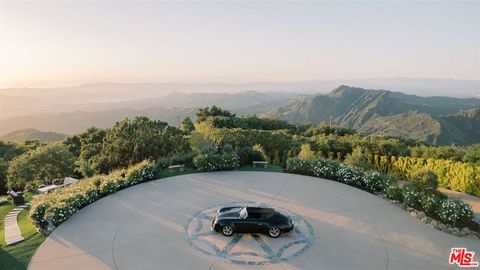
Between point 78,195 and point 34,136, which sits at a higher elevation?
point 78,195

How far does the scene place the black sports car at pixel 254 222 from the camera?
12.1 m

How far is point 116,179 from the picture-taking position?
60.3ft

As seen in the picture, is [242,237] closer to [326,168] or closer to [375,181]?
[375,181]

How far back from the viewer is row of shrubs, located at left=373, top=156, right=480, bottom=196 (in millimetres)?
16875

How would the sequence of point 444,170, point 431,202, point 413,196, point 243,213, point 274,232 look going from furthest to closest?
point 444,170 → point 413,196 → point 431,202 → point 243,213 → point 274,232

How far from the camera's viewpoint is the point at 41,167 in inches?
1170

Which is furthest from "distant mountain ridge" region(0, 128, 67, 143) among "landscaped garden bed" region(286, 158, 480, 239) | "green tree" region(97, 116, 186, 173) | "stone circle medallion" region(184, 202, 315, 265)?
"stone circle medallion" region(184, 202, 315, 265)

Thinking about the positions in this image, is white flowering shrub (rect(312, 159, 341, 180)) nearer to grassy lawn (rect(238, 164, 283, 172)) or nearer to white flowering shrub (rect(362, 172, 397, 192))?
white flowering shrub (rect(362, 172, 397, 192))

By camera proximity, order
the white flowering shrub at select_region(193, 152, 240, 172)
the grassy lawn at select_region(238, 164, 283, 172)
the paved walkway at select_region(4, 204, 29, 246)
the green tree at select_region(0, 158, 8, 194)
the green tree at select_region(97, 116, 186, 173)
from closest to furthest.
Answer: the paved walkway at select_region(4, 204, 29, 246) < the white flowering shrub at select_region(193, 152, 240, 172) < the grassy lawn at select_region(238, 164, 283, 172) < the green tree at select_region(97, 116, 186, 173) < the green tree at select_region(0, 158, 8, 194)

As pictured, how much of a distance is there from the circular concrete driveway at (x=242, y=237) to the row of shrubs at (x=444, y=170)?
512 cm

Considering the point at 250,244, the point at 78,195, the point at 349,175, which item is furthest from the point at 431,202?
the point at 78,195

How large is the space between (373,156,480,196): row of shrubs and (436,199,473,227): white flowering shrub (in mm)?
3569

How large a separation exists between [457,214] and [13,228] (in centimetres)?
1927

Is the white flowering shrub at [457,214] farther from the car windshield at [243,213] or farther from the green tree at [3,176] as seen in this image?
the green tree at [3,176]
